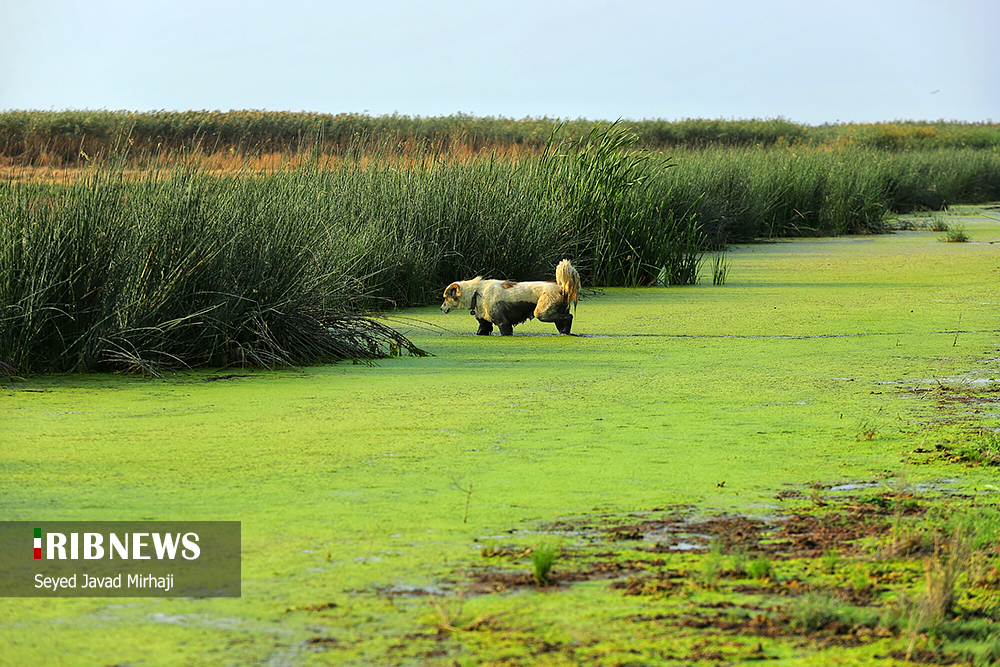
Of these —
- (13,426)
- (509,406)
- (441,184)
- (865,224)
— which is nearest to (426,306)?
(441,184)

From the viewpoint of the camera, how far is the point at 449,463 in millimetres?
3705

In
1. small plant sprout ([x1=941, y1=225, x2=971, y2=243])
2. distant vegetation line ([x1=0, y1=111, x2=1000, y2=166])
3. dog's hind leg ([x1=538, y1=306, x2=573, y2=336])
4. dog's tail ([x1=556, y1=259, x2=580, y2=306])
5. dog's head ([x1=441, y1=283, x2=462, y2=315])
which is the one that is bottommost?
dog's hind leg ([x1=538, y1=306, x2=573, y2=336])

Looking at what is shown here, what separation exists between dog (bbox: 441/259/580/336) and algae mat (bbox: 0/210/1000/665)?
134mm

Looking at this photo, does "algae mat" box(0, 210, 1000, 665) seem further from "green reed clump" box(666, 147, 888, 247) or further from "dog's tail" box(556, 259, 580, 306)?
"green reed clump" box(666, 147, 888, 247)

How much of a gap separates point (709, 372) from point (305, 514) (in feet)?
9.42

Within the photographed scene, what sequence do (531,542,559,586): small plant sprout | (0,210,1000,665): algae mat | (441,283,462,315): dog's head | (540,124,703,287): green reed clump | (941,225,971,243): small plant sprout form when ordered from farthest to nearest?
(941,225,971,243): small plant sprout < (540,124,703,287): green reed clump < (441,283,462,315): dog's head < (531,542,559,586): small plant sprout < (0,210,1000,665): algae mat

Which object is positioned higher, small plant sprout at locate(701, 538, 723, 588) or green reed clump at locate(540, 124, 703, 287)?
green reed clump at locate(540, 124, 703, 287)

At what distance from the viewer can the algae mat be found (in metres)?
2.26

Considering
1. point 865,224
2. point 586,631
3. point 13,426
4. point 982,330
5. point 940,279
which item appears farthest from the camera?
point 865,224

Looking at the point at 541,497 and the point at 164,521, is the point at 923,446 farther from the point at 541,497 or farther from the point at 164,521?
the point at 164,521

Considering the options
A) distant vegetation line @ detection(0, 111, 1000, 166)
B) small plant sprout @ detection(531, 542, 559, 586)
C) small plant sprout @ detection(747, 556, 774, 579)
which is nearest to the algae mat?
small plant sprout @ detection(531, 542, 559, 586)

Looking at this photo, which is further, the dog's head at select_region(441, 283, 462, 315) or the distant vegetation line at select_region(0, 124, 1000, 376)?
the dog's head at select_region(441, 283, 462, 315)

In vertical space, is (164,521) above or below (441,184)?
below

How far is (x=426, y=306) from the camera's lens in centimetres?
845
